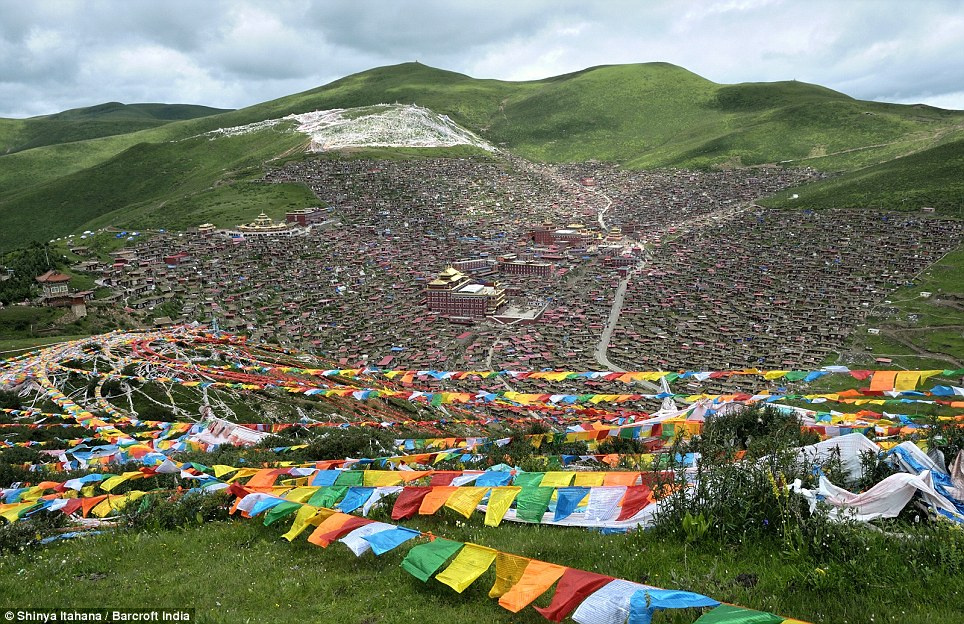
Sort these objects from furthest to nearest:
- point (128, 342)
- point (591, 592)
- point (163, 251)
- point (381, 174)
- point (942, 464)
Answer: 1. point (381, 174)
2. point (163, 251)
3. point (128, 342)
4. point (942, 464)
5. point (591, 592)

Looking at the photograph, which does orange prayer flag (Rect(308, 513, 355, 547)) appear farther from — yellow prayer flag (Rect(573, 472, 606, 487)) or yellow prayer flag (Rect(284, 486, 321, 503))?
yellow prayer flag (Rect(573, 472, 606, 487))

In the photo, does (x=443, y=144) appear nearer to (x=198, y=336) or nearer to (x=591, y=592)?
(x=198, y=336)

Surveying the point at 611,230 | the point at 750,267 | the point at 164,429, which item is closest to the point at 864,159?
the point at 611,230

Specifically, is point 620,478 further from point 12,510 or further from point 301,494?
point 12,510

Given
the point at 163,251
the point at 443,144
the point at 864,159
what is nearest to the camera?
the point at 163,251

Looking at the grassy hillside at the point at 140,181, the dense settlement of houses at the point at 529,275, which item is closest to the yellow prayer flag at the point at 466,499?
the dense settlement of houses at the point at 529,275

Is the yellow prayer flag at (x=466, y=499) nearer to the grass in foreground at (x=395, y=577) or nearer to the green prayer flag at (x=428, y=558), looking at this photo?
the grass in foreground at (x=395, y=577)

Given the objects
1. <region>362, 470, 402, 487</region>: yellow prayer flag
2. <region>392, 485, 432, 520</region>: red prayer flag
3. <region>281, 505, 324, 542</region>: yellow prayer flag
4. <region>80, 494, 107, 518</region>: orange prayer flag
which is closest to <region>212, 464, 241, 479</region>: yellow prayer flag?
<region>80, 494, 107, 518</region>: orange prayer flag
